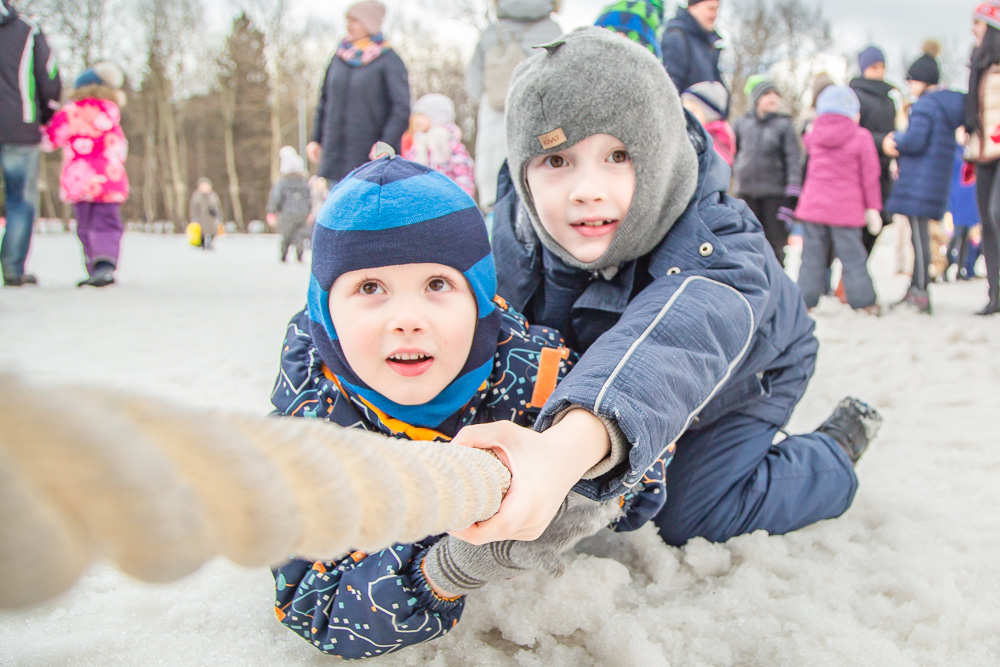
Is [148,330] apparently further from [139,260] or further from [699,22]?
[139,260]

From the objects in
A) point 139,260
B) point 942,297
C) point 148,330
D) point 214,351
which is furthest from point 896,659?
point 139,260

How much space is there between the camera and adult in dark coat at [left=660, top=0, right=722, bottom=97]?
135 inches

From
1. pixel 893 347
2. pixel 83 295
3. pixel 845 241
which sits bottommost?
pixel 83 295

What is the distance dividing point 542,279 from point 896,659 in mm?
1034

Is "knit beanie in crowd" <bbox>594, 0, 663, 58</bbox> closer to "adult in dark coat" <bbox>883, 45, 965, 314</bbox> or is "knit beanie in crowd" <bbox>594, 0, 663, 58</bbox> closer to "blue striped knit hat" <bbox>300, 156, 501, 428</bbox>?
"blue striped knit hat" <bbox>300, 156, 501, 428</bbox>

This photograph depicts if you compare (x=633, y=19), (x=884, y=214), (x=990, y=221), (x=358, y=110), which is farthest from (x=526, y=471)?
(x=884, y=214)

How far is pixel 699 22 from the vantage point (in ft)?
11.4

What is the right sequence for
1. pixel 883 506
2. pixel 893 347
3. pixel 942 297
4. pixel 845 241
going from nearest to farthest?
pixel 883 506 < pixel 893 347 < pixel 845 241 < pixel 942 297

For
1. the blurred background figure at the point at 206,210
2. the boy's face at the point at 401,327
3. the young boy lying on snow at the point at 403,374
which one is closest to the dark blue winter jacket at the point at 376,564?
the young boy lying on snow at the point at 403,374

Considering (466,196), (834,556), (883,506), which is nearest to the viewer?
(466,196)

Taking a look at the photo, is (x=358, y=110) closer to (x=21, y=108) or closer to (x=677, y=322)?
(x=21, y=108)

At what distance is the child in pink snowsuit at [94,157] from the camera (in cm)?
479

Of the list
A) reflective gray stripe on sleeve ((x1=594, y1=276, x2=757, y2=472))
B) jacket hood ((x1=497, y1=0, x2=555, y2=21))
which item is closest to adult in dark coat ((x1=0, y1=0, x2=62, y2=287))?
jacket hood ((x1=497, y1=0, x2=555, y2=21))

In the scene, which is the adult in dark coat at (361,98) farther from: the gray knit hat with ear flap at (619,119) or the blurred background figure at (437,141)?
the gray knit hat with ear flap at (619,119)
